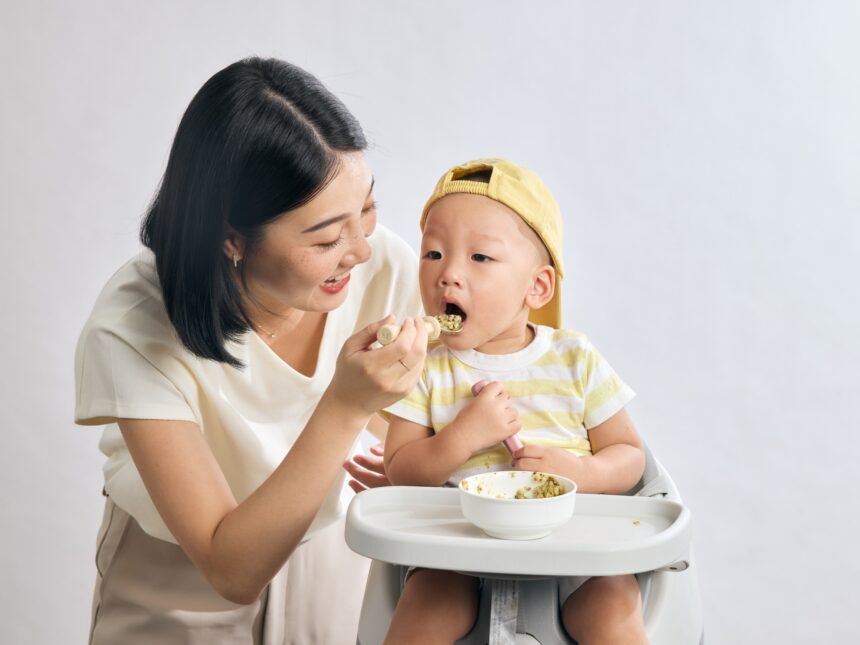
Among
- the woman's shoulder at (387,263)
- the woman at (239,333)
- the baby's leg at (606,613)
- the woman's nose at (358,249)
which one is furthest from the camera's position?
the woman's shoulder at (387,263)

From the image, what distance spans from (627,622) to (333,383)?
0.47 metres

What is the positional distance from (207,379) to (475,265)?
456 mm

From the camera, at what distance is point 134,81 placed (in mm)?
2830

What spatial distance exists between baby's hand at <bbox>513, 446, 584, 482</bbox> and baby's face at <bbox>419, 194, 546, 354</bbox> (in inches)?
7.7

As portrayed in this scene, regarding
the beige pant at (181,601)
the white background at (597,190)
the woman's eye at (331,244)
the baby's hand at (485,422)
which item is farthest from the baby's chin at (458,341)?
the white background at (597,190)

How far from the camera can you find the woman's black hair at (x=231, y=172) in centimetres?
145

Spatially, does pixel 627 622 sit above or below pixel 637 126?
below

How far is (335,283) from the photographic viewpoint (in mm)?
1556

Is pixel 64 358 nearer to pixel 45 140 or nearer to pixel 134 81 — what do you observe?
pixel 45 140

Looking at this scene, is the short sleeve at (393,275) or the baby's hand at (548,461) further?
the short sleeve at (393,275)

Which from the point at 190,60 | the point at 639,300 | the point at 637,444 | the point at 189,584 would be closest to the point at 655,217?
the point at 639,300

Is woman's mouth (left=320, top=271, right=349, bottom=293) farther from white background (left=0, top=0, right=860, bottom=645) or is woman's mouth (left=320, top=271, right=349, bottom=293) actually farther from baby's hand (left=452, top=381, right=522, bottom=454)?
white background (left=0, top=0, right=860, bottom=645)

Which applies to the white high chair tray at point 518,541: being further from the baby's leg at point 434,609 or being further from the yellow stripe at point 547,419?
the yellow stripe at point 547,419

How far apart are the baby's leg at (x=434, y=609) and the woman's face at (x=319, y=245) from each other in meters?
0.43
